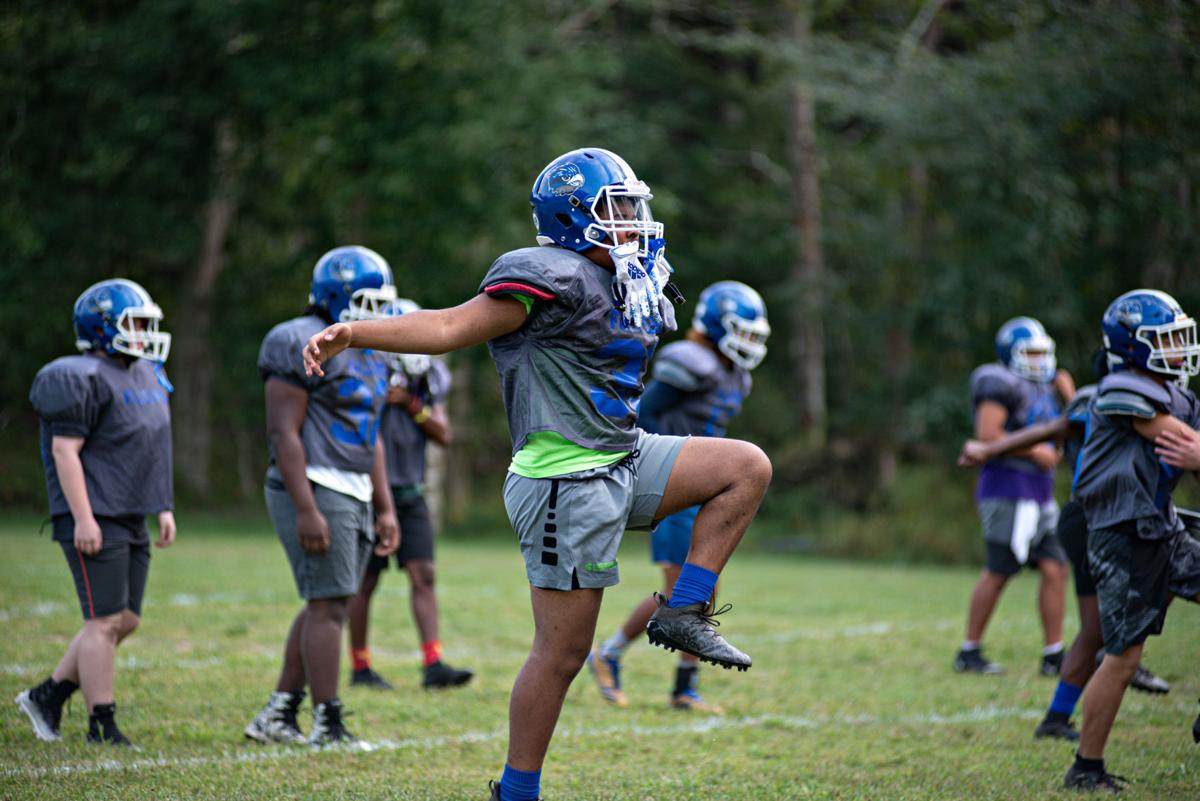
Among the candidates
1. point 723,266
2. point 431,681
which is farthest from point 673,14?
point 431,681

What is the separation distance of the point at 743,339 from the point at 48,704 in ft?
13.2

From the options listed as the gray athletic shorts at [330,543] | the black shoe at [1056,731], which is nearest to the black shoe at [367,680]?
the gray athletic shorts at [330,543]

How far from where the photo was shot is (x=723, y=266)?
2666cm

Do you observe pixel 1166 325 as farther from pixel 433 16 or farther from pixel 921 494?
pixel 433 16

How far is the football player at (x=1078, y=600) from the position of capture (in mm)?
6422

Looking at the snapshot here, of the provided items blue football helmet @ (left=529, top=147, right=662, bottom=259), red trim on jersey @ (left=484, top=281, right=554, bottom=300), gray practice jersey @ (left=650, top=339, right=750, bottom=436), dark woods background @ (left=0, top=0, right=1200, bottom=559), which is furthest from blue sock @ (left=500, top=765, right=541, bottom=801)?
dark woods background @ (left=0, top=0, right=1200, bottom=559)

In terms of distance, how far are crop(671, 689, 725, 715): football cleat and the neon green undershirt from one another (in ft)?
10.7

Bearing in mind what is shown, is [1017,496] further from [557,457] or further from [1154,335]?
[557,457]

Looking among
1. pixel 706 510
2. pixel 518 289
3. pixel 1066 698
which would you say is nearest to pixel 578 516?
pixel 706 510

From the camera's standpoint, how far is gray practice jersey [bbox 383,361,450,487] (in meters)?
8.12

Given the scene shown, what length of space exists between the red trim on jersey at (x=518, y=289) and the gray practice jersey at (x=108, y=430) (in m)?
2.68

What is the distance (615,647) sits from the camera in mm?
7660

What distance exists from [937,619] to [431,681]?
17.4 ft

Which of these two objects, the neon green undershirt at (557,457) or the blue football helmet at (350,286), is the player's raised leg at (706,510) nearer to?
the neon green undershirt at (557,457)
